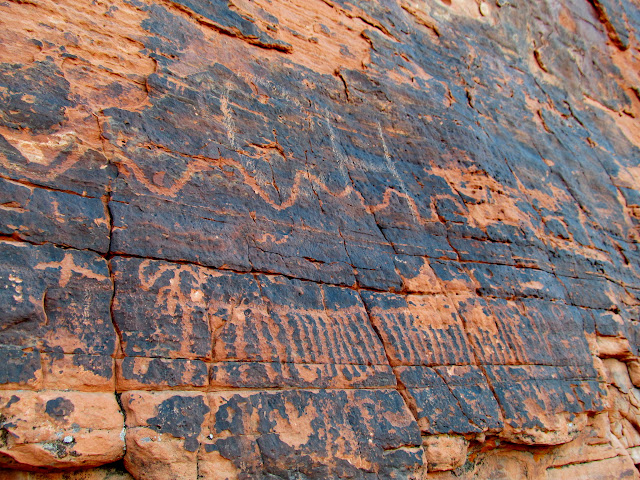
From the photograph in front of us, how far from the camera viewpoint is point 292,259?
2.97 metres

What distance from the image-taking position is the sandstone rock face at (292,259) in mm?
2223

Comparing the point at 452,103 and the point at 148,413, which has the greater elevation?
the point at 452,103

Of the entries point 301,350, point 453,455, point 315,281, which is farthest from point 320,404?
point 453,455

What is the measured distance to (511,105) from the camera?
499 cm

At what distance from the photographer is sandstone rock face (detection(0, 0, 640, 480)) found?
2.22 m

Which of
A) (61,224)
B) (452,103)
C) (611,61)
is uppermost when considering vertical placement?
(611,61)

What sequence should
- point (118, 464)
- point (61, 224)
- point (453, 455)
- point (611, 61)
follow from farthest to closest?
point (611, 61), point (453, 455), point (61, 224), point (118, 464)

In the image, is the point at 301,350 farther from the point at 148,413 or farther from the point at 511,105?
the point at 511,105

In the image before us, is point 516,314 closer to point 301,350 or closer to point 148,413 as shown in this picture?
point 301,350

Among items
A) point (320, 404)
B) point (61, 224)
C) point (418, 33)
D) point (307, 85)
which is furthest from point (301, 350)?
point (418, 33)

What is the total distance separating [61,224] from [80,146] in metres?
0.49

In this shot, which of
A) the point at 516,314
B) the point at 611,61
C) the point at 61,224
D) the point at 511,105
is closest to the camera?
the point at 61,224

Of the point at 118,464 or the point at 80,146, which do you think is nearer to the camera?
the point at 118,464

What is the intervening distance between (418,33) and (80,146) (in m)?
3.42
